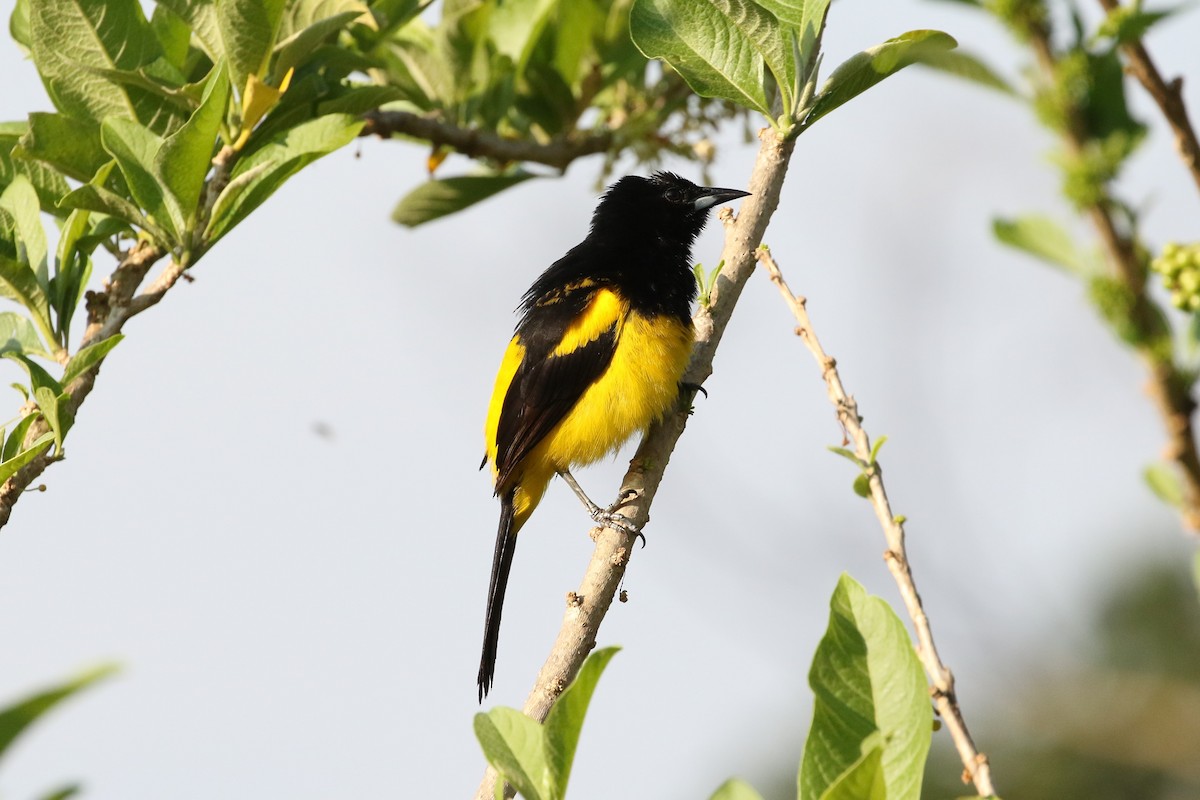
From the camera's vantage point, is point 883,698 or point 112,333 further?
point 112,333

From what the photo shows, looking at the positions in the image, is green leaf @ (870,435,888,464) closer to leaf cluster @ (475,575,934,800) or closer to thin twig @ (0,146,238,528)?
leaf cluster @ (475,575,934,800)

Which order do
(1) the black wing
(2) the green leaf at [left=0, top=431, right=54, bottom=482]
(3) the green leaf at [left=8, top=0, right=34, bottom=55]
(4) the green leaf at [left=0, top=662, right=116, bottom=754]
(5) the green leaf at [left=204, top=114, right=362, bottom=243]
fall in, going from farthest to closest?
(1) the black wing
(3) the green leaf at [left=8, top=0, right=34, bottom=55]
(5) the green leaf at [left=204, top=114, right=362, bottom=243]
(2) the green leaf at [left=0, top=431, right=54, bottom=482]
(4) the green leaf at [left=0, top=662, right=116, bottom=754]

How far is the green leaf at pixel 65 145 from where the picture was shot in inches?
111

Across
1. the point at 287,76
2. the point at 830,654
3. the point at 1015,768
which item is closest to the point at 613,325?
the point at 287,76

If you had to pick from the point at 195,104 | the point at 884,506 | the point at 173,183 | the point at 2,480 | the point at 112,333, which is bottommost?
the point at 884,506

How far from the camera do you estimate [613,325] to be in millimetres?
4891

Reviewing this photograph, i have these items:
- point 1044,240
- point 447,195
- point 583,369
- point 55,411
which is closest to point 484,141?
point 447,195

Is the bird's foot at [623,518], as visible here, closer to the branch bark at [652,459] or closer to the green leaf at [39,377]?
the branch bark at [652,459]

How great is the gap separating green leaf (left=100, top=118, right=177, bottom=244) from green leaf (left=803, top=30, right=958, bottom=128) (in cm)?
147

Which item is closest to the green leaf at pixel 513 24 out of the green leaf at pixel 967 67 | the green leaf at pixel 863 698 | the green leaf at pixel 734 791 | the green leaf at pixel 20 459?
the green leaf at pixel 967 67

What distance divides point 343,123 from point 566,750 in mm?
1699

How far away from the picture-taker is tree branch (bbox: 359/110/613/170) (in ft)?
12.1

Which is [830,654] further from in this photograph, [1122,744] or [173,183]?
[1122,744]

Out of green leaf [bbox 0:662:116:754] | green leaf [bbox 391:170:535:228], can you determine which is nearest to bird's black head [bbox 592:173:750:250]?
green leaf [bbox 391:170:535:228]
